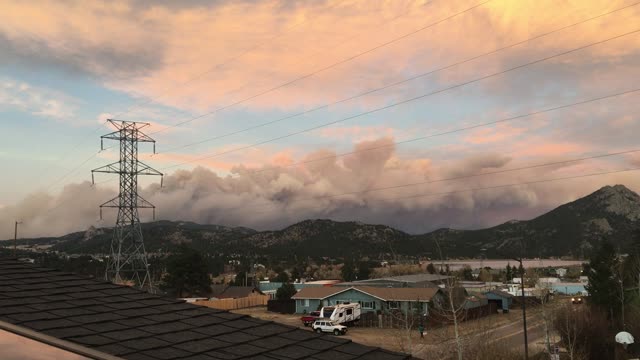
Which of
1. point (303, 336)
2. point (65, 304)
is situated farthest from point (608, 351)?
point (65, 304)

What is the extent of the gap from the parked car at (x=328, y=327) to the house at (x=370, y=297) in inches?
361

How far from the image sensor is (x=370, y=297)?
6519 cm

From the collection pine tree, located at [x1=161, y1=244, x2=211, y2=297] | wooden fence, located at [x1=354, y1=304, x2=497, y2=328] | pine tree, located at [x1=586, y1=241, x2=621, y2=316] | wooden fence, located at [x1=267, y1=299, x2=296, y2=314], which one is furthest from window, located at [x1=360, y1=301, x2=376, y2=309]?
pine tree, located at [x1=161, y1=244, x2=211, y2=297]

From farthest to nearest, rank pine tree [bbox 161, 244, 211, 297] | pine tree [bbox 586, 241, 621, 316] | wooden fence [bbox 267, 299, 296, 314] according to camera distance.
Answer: pine tree [bbox 161, 244, 211, 297] < wooden fence [bbox 267, 299, 296, 314] < pine tree [bbox 586, 241, 621, 316]

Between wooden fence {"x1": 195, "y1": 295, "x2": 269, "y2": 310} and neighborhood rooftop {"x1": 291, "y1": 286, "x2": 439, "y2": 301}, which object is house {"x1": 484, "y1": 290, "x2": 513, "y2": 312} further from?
wooden fence {"x1": 195, "y1": 295, "x2": 269, "y2": 310}

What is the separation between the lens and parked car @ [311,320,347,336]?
167ft

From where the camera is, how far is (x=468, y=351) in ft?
92.6

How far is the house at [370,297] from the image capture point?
197 ft

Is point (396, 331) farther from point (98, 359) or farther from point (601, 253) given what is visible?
point (98, 359)

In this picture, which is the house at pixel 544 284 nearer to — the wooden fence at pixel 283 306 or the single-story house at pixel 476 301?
the single-story house at pixel 476 301

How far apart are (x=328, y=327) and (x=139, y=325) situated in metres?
45.5

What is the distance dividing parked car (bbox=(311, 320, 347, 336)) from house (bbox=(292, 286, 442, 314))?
9.17 metres

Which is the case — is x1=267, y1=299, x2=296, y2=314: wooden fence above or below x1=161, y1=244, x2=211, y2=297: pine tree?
below

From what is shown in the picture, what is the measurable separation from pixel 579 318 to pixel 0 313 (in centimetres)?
4048
